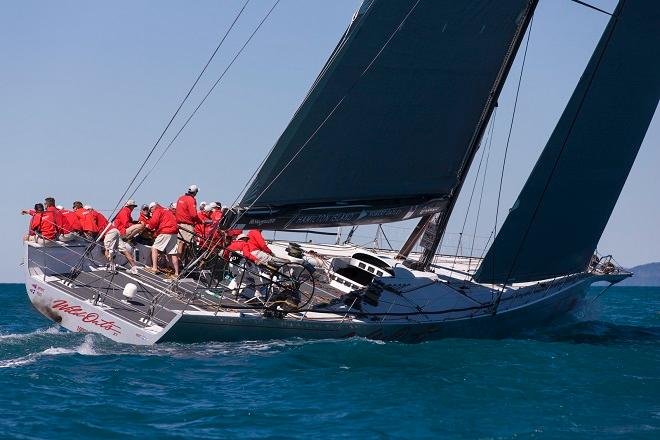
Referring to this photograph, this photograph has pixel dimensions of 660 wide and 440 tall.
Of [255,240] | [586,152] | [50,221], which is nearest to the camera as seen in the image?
[255,240]

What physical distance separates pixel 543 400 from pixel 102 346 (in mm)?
5952

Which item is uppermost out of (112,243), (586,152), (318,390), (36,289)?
(586,152)

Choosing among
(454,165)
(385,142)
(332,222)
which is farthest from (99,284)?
(454,165)

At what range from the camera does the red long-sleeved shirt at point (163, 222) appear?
53.7 feet

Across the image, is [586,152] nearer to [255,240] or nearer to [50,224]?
[255,240]

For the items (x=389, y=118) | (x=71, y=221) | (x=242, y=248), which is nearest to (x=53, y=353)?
(x=242, y=248)

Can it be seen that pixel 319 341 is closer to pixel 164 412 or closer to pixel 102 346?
pixel 102 346

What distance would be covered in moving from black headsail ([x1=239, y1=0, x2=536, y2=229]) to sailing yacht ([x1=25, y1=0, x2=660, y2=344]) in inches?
0.9

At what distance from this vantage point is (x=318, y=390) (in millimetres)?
11609

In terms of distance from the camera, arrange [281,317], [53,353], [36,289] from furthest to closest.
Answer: [36,289]
[281,317]
[53,353]

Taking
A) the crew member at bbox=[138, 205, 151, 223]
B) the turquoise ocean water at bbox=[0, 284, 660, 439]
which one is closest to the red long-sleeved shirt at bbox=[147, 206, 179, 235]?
the crew member at bbox=[138, 205, 151, 223]

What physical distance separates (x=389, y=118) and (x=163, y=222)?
13.4 feet

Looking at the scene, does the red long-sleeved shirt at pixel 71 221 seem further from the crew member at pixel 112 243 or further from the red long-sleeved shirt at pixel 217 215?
the red long-sleeved shirt at pixel 217 215

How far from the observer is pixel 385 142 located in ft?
52.2
